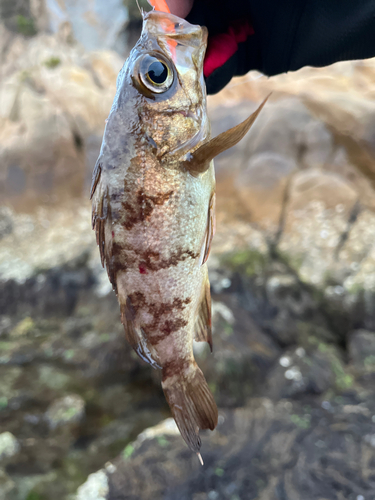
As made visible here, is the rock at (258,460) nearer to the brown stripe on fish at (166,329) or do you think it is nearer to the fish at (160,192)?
the fish at (160,192)

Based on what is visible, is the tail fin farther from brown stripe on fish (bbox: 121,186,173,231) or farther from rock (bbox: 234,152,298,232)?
rock (bbox: 234,152,298,232)

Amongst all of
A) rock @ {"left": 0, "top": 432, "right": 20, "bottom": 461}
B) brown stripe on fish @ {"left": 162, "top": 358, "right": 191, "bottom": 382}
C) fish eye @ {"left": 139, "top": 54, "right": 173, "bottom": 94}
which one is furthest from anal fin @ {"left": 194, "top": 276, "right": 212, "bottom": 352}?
rock @ {"left": 0, "top": 432, "right": 20, "bottom": 461}

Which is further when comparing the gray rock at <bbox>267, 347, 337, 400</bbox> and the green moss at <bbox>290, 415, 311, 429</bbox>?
the gray rock at <bbox>267, 347, 337, 400</bbox>

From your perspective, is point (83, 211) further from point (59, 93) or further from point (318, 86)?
point (318, 86)

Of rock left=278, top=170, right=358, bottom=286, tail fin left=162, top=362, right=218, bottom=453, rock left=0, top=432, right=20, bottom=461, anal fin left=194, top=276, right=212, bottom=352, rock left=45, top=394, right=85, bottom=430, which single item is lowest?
rock left=45, top=394, right=85, bottom=430

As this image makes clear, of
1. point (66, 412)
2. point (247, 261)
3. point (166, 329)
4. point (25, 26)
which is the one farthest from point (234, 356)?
point (25, 26)

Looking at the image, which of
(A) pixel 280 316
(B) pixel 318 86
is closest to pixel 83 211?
(A) pixel 280 316

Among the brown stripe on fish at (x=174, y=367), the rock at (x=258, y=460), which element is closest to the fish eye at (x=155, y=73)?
the brown stripe on fish at (x=174, y=367)
